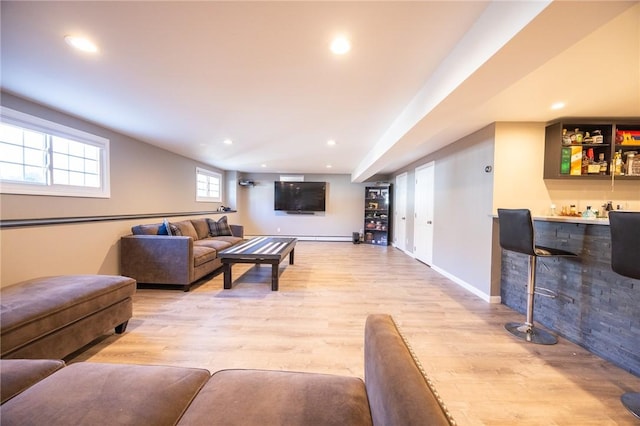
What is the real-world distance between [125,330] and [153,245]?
53.2 inches

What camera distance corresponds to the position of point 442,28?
1.47m

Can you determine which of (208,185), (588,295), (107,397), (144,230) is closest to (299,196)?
(208,185)

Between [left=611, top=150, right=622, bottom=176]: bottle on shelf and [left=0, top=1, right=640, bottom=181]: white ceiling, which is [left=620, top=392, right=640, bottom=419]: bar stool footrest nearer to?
[left=0, top=1, right=640, bottom=181]: white ceiling

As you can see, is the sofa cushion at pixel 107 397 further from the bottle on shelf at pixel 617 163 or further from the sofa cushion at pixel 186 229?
the bottle on shelf at pixel 617 163

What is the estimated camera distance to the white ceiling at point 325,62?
131 cm

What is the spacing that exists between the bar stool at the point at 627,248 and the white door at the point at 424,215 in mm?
3261

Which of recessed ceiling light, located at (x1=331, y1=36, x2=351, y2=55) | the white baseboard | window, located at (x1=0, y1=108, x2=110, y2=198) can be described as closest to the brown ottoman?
window, located at (x1=0, y1=108, x2=110, y2=198)

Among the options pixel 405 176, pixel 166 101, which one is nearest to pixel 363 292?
pixel 166 101

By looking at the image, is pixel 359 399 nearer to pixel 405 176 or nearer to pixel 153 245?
pixel 153 245

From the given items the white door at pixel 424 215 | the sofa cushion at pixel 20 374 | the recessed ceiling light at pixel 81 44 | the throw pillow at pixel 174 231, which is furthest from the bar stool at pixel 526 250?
the throw pillow at pixel 174 231

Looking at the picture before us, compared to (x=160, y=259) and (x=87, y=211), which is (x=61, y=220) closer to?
(x=87, y=211)

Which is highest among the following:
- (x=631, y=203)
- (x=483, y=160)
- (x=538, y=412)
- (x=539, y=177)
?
(x=483, y=160)

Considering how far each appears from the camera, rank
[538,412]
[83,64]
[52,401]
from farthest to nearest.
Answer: [83,64], [538,412], [52,401]

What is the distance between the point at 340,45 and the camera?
63.3 inches
